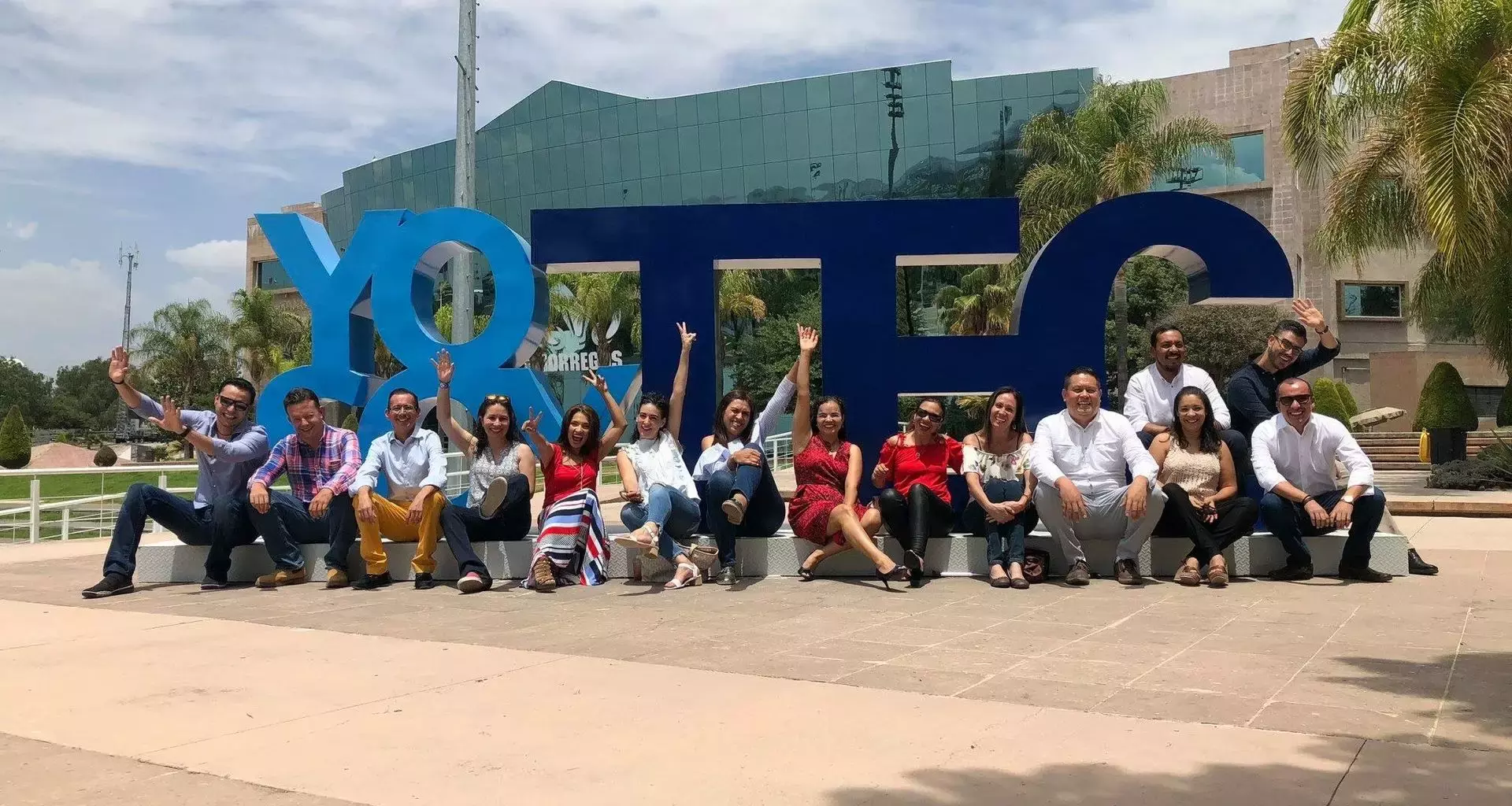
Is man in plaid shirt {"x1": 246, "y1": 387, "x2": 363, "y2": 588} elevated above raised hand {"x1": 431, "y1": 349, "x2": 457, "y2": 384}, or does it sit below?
below

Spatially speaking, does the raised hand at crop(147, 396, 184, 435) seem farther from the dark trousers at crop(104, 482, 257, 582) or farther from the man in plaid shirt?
the man in plaid shirt

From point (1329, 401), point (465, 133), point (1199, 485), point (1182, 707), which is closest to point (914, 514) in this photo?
point (1199, 485)

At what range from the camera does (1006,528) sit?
7566mm

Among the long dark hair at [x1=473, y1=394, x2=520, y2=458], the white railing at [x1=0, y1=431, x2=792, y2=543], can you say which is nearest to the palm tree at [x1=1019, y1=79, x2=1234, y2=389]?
the white railing at [x1=0, y1=431, x2=792, y2=543]

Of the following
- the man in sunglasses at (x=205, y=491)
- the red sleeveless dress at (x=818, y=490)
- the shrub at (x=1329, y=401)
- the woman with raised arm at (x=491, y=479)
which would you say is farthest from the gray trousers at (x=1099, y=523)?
the shrub at (x=1329, y=401)

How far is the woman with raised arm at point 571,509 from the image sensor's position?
768cm

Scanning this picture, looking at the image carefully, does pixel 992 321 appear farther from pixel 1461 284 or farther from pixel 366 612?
pixel 366 612

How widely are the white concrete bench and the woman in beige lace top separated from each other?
27 centimetres

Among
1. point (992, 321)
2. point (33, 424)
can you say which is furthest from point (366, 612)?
point (33, 424)

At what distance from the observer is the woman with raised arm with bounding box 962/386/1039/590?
24.3 feet

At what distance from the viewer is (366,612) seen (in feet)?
22.0

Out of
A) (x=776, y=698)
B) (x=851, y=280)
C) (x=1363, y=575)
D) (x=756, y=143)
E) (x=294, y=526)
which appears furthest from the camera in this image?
(x=756, y=143)

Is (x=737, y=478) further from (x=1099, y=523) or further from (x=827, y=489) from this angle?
(x=1099, y=523)

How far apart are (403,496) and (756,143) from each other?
41637mm
